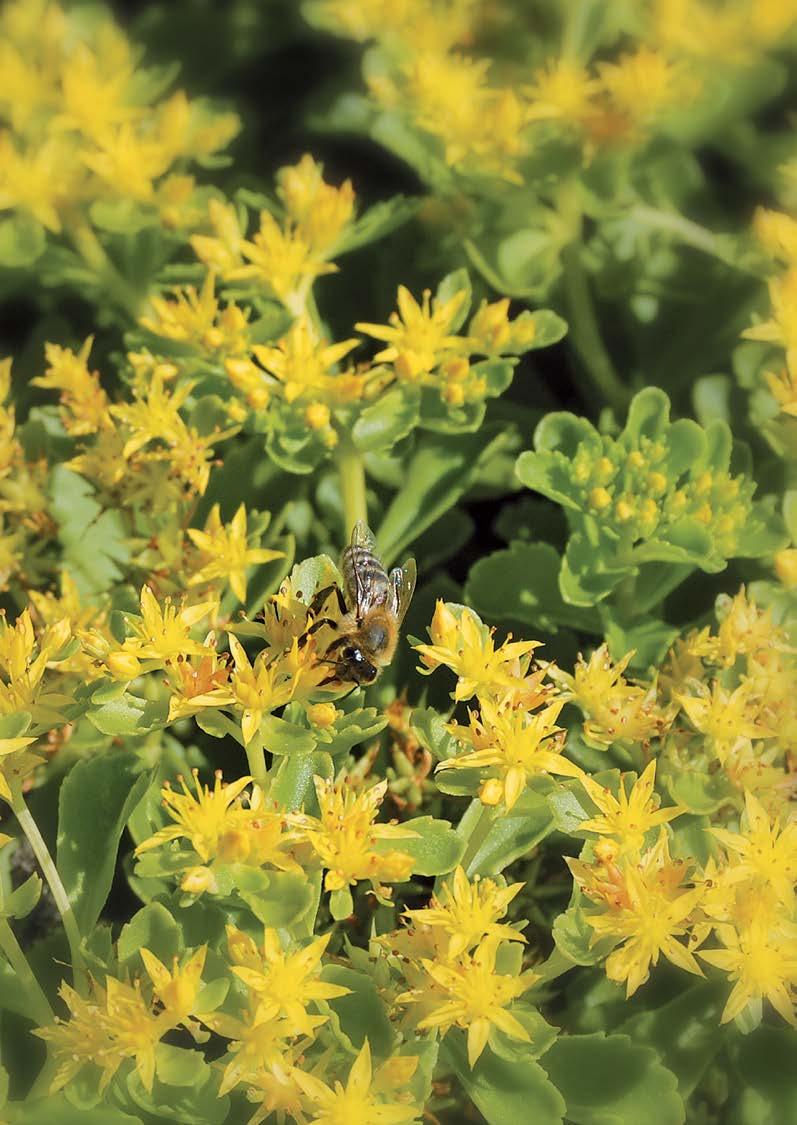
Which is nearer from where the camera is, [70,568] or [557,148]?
[70,568]

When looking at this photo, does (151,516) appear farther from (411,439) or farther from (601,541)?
(601,541)

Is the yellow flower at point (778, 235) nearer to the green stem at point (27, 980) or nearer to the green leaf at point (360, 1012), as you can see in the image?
the green leaf at point (360, 1012)

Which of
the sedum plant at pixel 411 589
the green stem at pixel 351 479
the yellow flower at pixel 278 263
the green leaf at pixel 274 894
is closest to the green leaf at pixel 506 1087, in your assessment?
the sedum plant at pixel 411 589

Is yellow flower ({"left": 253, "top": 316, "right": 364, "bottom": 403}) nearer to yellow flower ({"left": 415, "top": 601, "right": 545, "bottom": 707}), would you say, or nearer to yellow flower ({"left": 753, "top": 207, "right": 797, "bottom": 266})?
yellow flower ({"left": 415, "top": 601, "right": 545, "bottom": 707})

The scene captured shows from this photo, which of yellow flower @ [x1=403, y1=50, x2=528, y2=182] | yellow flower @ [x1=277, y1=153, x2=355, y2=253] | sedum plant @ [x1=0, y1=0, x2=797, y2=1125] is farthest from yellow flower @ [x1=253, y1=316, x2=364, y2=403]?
yellow flower @ [x1=403, y1=50, x2=528, y2=182]

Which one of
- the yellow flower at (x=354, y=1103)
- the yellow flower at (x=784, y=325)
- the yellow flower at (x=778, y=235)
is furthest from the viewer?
the yellow flower at (x=778, y=235)

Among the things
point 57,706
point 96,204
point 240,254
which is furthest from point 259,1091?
point 96,204
